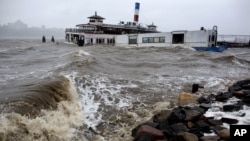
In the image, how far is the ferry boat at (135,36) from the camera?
109 ft

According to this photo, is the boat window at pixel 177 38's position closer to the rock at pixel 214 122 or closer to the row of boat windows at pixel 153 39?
the row of boat windows at pixel 153 39

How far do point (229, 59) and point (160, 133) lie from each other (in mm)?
19281

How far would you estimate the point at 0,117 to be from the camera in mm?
6105

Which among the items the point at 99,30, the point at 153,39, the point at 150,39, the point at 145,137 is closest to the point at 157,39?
the point at 153,39

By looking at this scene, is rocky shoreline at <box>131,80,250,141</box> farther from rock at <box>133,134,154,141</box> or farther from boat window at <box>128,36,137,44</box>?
boat window at <box>128,36,137,44</box>

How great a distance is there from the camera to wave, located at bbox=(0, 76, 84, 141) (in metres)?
5.74

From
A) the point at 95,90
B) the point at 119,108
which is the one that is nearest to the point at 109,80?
the point at 95,90

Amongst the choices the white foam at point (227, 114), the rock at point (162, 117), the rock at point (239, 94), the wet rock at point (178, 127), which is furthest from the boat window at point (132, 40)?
the wet rock at point (178, 127)

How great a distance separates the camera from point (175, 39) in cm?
3656

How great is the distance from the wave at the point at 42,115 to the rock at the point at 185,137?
8.57 ft

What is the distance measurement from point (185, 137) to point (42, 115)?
3.91 metres

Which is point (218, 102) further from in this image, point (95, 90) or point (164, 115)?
point (95, 90)

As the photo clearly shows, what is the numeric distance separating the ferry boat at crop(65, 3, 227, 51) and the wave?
2764 centimetres

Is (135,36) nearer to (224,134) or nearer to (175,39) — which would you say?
(175,39)
